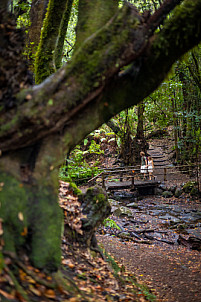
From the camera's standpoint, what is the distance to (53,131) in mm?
2984

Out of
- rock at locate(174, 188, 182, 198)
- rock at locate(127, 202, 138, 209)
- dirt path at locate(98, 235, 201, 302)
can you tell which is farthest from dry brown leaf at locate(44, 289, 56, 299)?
rock at locate(174, 188, 182, 198)

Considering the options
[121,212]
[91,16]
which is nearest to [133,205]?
[121,212]

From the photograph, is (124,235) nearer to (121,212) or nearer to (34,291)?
(121,212)

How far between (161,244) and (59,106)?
7.53 metres

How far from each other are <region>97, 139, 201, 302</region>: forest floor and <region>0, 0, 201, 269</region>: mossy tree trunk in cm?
338

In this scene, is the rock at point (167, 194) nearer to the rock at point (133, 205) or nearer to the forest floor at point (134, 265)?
the forest floor at point (134, 265)

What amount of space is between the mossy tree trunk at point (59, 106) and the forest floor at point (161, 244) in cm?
338

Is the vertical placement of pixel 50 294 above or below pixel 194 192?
above

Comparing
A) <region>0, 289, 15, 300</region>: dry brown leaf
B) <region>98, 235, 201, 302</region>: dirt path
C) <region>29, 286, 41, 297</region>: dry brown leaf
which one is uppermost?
<region>0, 289, 15, 300</region>: dry brown leaf

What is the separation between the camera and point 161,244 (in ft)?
29.5

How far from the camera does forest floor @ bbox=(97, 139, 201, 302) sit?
579 cm

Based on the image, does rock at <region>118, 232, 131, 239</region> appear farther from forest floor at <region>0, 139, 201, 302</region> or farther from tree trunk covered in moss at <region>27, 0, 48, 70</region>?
tree trunk covered in moss at <region>27, 0, 48, 70</region>

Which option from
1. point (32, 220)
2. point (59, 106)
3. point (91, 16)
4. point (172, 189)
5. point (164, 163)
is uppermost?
point (91, 16)

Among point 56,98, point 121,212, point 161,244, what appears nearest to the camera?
point 56,98
